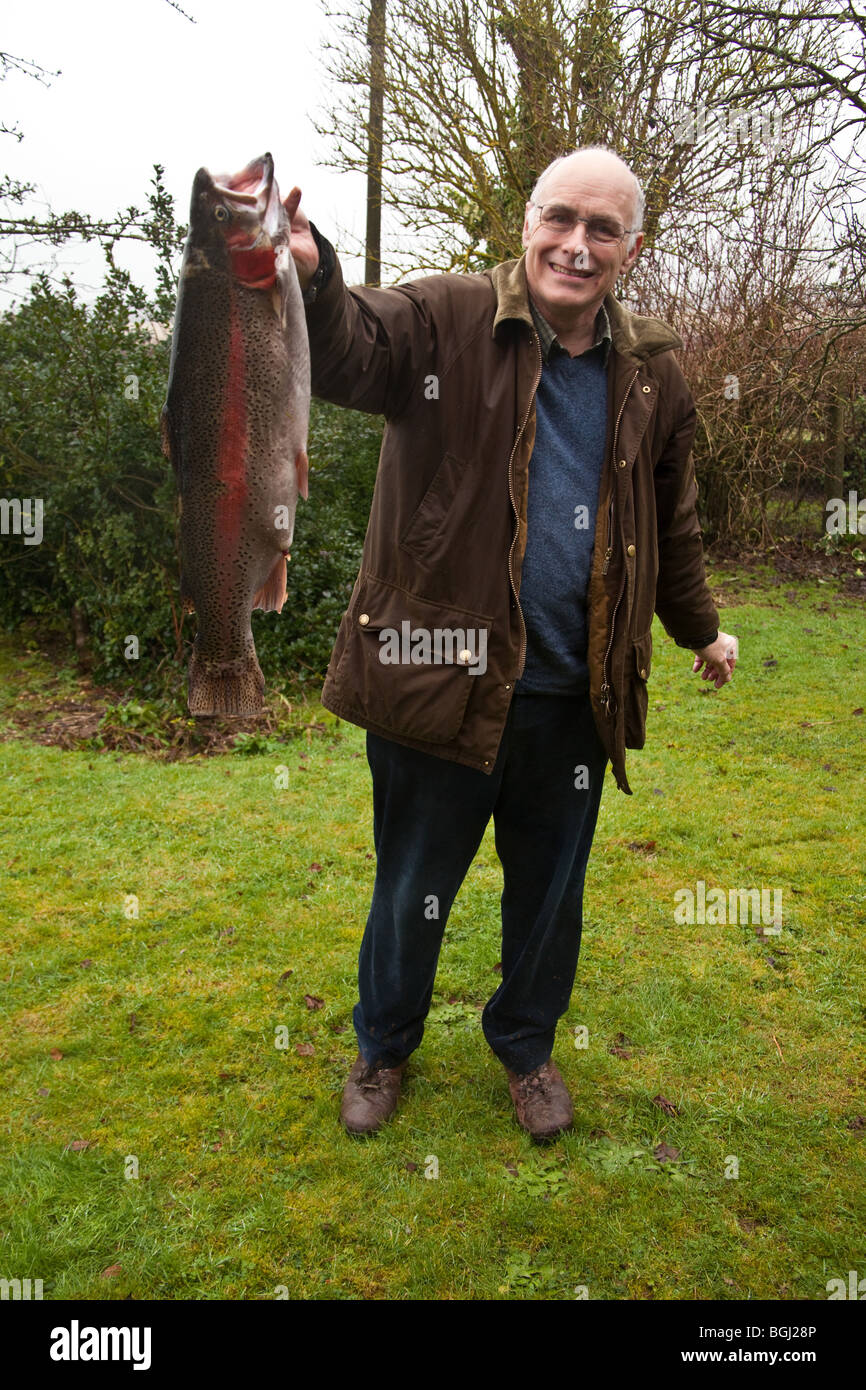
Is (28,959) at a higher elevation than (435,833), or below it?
below

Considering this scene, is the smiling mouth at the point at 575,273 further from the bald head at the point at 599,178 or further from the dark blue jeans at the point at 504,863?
the dark blue jeans at the point at 504,863

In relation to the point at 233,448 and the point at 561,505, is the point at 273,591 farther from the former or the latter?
the point at 561,505

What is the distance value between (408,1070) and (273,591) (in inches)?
85.7

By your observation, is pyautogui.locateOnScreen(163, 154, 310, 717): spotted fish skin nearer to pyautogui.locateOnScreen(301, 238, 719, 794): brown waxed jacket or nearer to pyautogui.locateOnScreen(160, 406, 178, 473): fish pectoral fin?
pyautogui.locateOnScreen(160, 406, 178, 473): fish pectoral fin

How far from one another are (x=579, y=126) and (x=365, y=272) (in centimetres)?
356

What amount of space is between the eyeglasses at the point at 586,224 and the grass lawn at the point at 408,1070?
2705 millimetres

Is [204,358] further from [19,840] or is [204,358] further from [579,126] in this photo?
[579,126]

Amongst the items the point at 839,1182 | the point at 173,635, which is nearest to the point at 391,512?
the point at 839,1182

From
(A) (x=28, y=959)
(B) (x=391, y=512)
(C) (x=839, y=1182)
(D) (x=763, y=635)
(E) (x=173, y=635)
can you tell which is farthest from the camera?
(D) (x=763, y=635)

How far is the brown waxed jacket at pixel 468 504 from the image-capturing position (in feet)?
8.13

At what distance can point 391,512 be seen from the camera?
8.45 ft

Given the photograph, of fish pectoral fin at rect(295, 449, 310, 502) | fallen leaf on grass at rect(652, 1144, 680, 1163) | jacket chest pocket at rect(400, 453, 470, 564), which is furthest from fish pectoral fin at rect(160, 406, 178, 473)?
fallen leaf on grass at rect(652, 1144, 680, 1163)
